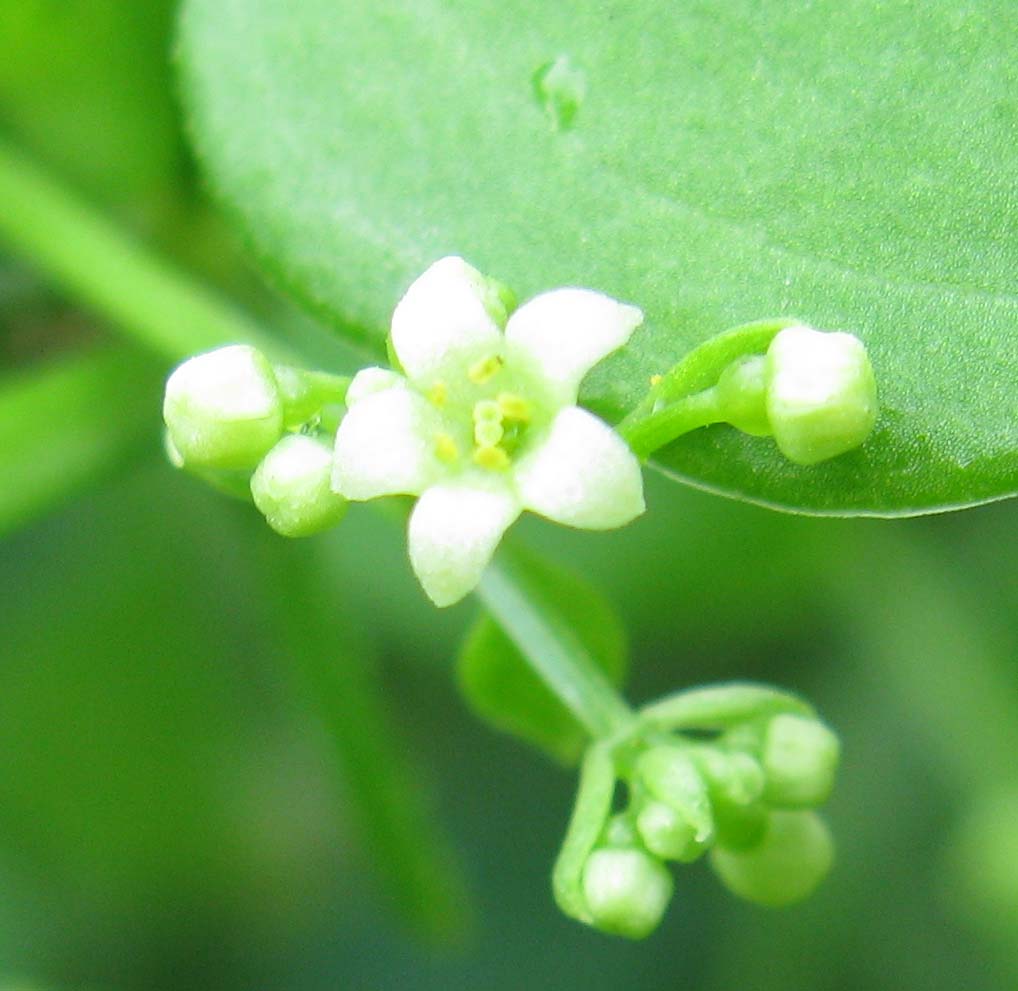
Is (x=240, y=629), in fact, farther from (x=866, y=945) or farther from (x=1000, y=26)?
(x=1000, y=26)

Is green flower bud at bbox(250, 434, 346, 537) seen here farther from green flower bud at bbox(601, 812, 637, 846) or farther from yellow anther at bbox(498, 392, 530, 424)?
green flower bud at bbox(601, 812, 637, 846)

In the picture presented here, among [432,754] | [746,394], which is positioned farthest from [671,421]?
[432,754]

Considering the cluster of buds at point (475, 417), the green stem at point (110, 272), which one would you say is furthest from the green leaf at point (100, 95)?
the cluster of buds at point (475, 417)

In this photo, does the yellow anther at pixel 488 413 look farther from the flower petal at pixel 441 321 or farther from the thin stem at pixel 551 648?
the thin stem at pixel 551 648

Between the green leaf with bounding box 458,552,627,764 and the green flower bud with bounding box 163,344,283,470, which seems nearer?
the green flower bud with bounding box 163,344,283,470

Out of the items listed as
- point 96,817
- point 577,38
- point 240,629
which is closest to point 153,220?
point 577,38

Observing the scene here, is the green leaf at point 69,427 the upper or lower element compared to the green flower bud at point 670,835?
upper

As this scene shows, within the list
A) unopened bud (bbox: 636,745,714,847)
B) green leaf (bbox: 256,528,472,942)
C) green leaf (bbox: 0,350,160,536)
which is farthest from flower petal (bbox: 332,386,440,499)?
green leaf (bbox: 256,528,472,942)
